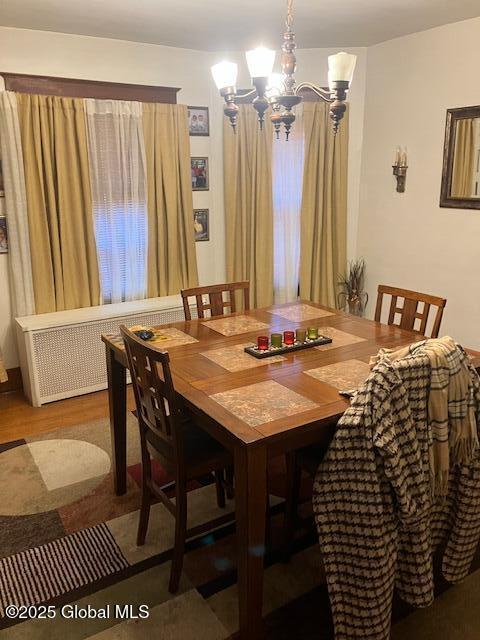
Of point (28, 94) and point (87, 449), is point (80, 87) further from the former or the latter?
point (87, 449)

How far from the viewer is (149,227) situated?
402cm

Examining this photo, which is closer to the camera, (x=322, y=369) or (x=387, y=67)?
(x=322, y=369)

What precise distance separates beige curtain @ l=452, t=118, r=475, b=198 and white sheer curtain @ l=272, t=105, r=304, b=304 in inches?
49.4

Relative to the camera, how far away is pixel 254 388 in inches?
74.4

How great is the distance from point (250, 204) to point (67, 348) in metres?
1.92

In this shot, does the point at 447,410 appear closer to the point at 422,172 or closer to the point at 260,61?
the point at 260,61

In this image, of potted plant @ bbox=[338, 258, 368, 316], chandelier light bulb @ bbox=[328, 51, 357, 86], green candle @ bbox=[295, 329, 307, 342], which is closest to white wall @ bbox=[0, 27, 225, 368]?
potted plant @ bbox=[338, 258, 368, 316]

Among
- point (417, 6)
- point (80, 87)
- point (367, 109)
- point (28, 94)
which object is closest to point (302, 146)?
point (367, 109)

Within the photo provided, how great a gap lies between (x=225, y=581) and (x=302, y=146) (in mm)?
3479

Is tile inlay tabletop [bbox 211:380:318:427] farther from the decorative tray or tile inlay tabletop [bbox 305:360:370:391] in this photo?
the decorative tray

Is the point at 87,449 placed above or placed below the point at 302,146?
below

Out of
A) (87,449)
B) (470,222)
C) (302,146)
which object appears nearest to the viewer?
(87,449)

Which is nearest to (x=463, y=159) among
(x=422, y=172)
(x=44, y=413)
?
(x=422, y=172)

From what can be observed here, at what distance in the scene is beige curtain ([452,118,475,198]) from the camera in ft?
11.7
